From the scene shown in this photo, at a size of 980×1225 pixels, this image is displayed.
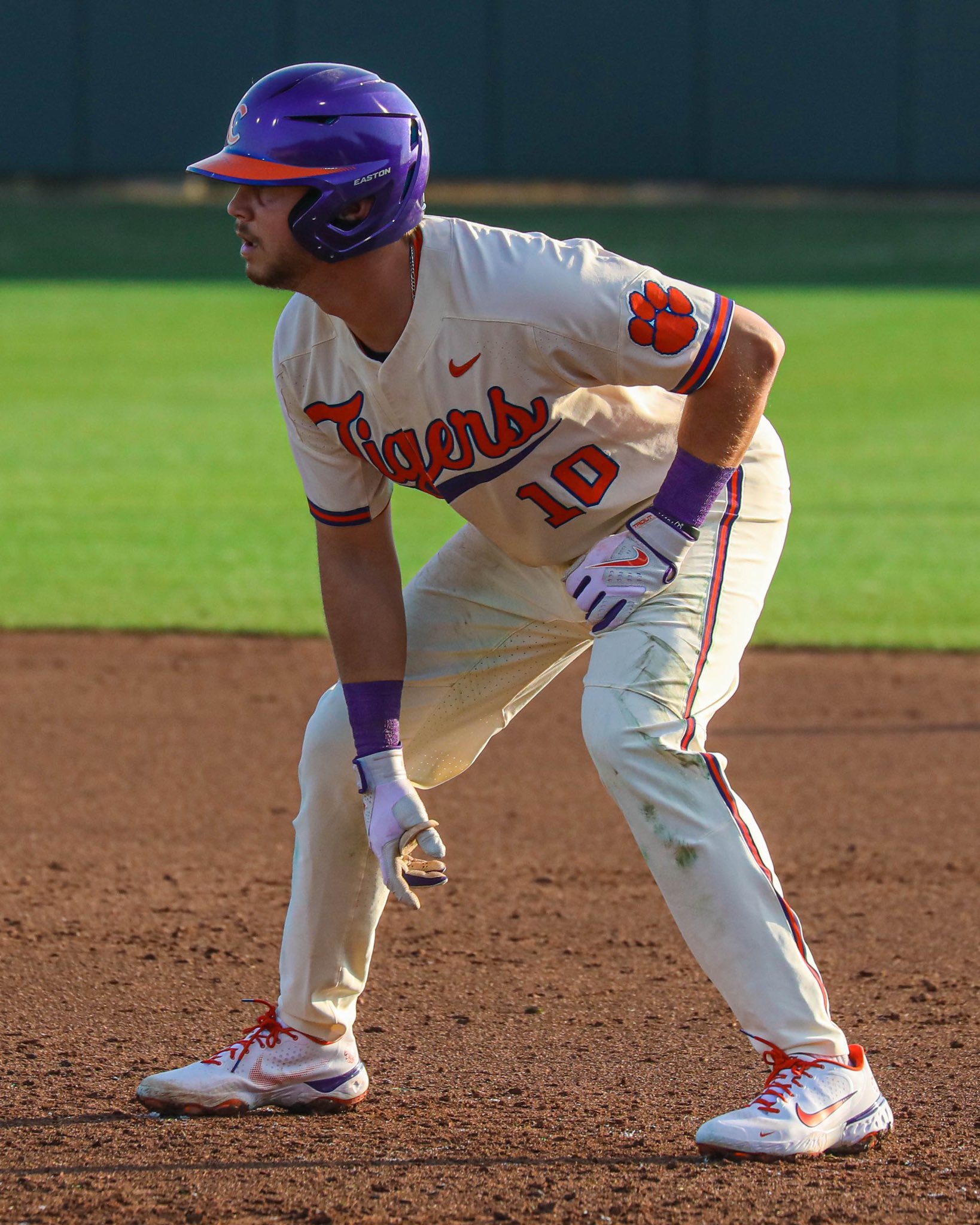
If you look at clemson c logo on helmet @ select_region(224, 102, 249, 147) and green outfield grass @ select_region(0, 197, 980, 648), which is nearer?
clemson c logo on helmet @ select_region(224, 102, 249, 147)

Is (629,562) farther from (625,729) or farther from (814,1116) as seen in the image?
(814,1116)

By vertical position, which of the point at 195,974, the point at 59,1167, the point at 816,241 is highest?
the point at 59,1167

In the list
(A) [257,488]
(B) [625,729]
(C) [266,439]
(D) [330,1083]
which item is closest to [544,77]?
(C) [266,439]

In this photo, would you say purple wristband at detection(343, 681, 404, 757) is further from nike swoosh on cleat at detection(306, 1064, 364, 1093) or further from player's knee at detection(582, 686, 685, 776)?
nike swoosh on cleat at detection(306, 1064, 364, 1093)

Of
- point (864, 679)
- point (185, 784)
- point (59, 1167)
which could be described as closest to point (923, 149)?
point (864, 679)

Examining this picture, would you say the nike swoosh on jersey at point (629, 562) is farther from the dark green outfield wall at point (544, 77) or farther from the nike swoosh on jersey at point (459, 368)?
the dark green outfield wall at point (544, 77)

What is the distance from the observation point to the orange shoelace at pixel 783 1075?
2.88 m

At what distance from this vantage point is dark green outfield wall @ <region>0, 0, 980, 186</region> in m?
28.4

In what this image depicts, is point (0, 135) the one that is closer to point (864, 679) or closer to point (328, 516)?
point (864, 679)

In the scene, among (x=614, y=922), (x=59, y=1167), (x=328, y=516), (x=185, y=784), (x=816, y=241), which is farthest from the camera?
(x=816, y=241)

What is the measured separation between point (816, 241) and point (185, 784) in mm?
22224

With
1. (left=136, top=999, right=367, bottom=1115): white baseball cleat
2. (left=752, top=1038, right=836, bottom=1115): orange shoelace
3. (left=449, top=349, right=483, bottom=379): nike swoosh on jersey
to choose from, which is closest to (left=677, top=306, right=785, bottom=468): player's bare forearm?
(left=449, top=349, right=483, bottom=379): nike swoosh on jersey

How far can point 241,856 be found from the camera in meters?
5.00

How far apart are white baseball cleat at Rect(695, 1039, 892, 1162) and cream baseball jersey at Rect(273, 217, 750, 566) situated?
1.06 meters
